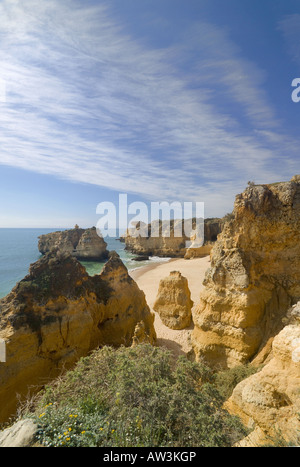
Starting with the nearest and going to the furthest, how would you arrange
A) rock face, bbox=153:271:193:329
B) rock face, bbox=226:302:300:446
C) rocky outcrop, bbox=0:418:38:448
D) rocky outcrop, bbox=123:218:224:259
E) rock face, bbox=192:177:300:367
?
rocky outcrop, bbox=0:418:38:448
rock face, bbox=226:302:300:446
rock face, bbox=192:177:300:367
rock face, bbox=153:271:193:329
rocky outcrop, bbox=123:218:224:259

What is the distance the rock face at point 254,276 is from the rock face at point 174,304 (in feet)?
23.2

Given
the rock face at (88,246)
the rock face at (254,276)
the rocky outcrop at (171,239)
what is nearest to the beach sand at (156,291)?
the rock face at (254,276)

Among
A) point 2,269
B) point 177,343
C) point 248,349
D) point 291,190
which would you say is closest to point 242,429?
point 248,349

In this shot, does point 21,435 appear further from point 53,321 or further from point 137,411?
point 53,321

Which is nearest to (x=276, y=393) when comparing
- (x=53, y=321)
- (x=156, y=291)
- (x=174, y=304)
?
(x=53, y=321)

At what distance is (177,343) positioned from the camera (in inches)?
547

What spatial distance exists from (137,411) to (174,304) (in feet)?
42.1

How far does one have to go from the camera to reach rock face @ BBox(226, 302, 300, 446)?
14.6 feet

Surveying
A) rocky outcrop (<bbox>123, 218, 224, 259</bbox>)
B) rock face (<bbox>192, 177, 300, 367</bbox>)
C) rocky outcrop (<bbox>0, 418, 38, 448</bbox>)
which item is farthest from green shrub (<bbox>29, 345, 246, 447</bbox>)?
rocky outcrop (<bbox>123, 218, 224, 259</bbox>)

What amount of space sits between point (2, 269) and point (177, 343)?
44.0m

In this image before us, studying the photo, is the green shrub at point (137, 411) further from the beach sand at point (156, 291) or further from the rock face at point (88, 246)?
the rock face at point (88, 246)

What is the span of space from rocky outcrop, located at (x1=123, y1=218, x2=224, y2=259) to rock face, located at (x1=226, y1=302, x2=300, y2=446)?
144ft

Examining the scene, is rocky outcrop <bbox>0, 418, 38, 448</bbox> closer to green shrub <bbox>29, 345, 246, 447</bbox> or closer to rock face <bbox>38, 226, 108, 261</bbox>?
green shrub <bbox>29, 345, 246, 447</bbox>
